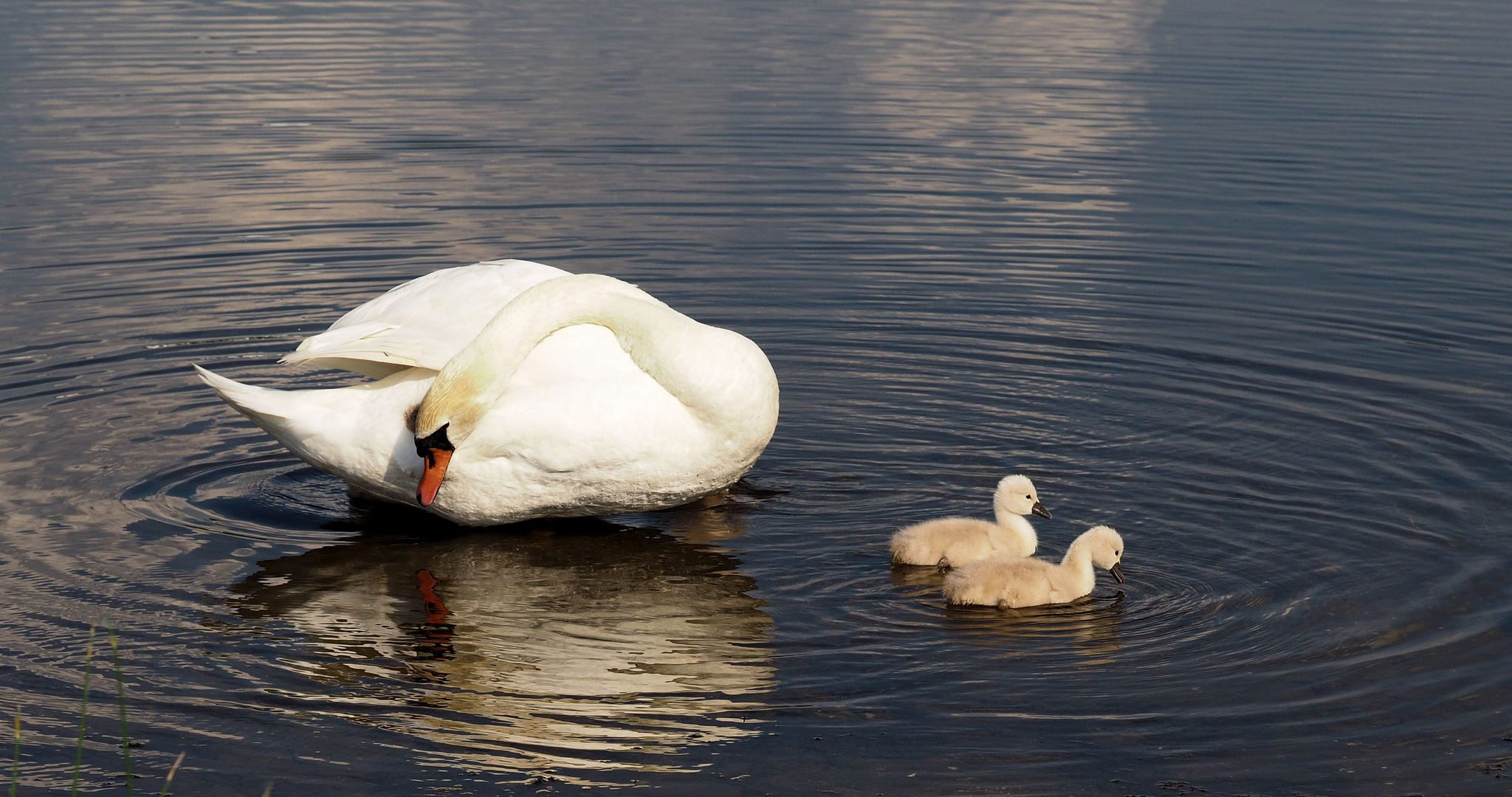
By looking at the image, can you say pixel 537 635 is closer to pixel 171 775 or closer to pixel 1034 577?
pixel 1034 577

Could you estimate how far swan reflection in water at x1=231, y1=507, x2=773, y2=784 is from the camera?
611cm

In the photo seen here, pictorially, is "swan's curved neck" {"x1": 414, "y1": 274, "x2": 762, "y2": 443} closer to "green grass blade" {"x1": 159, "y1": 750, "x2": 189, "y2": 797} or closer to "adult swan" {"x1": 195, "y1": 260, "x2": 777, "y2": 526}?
"adult swan" {"x1": 195, "y1": 260, "x2": 777, "y2": 526}

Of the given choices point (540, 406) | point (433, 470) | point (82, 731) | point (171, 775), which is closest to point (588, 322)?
point (540, 406)

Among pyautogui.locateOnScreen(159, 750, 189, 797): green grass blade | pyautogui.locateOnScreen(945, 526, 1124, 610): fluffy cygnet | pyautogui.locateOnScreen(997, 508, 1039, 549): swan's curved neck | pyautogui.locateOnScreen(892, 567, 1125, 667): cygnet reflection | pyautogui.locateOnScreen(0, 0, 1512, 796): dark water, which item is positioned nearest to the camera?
pyautogui.locateOnScreen(159, 750, 189, 797): green grass blade

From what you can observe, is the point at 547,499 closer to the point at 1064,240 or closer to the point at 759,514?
the point at 759,514

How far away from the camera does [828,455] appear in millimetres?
9281

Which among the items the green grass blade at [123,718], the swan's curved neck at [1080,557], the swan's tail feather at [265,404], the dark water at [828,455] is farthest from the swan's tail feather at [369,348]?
the swan's curved neck at [1080,557]

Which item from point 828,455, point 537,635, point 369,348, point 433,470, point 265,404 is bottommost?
point 537,635

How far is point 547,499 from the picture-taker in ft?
26.9

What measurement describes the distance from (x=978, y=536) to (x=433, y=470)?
2.62m

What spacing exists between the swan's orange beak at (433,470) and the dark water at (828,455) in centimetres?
52

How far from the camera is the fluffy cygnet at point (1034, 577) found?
7176 millimetres

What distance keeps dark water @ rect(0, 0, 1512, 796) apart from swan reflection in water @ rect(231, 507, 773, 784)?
3 cm

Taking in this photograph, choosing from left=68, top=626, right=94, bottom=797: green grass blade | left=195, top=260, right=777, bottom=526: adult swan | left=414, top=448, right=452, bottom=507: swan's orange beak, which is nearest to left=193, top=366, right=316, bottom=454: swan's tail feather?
left=195, top=260, right=777, bottom=526: adult swan
